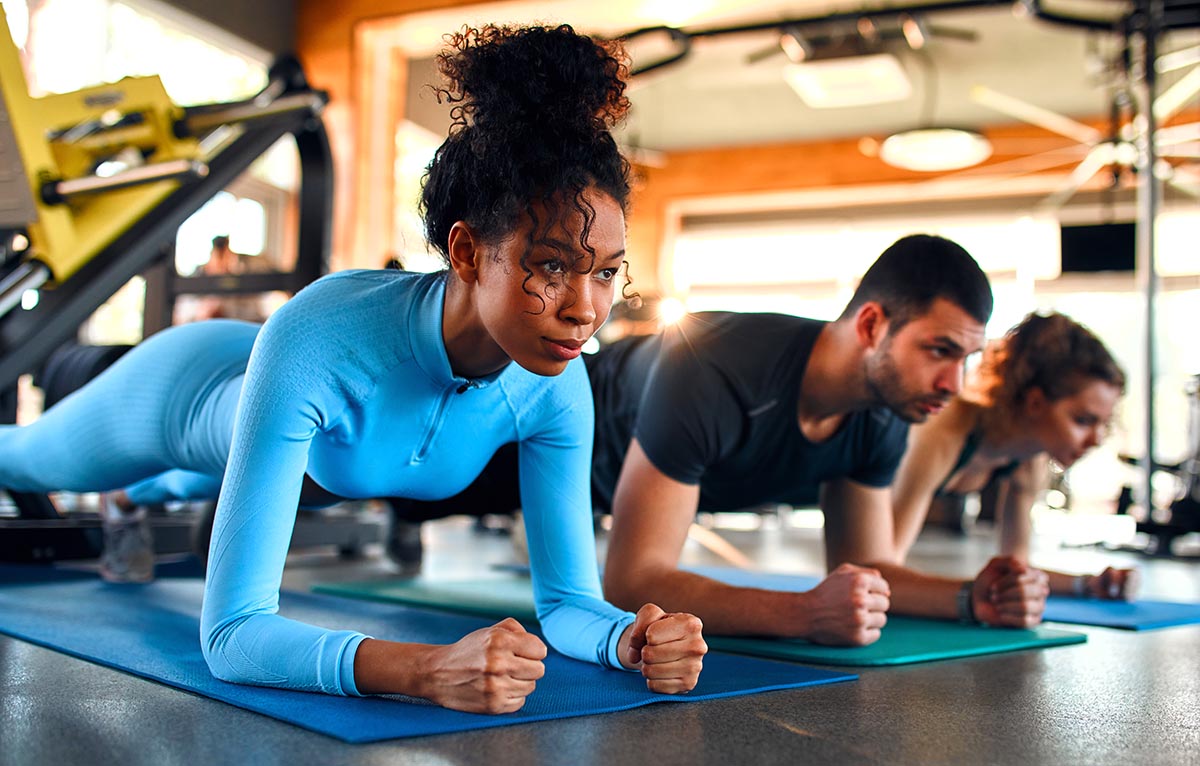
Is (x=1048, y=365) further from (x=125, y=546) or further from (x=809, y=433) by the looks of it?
(x=125, y=546)

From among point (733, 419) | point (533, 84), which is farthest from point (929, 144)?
point (533, 84)

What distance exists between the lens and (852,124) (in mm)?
9633

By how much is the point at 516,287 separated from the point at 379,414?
32cm

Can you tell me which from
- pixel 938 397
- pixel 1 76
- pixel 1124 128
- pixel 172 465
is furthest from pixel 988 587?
pixel 1124 128

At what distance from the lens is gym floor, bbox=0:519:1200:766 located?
1024mm

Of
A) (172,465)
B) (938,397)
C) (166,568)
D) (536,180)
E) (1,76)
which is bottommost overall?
(166,568)

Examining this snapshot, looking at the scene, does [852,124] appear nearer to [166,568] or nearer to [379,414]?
[166,568]

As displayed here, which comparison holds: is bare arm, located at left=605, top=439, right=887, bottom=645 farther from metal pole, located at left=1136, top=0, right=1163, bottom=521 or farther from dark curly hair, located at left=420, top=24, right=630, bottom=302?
metal pole, located at left=1136, top=0, right=1163, bottom=521

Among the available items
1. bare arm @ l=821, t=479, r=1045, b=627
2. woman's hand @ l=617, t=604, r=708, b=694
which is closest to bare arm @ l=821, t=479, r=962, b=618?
bare arm @ l=821, t=479, r=1045, b=627

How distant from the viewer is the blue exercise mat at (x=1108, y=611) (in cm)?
216

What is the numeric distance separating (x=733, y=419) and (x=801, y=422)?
0.48 feet

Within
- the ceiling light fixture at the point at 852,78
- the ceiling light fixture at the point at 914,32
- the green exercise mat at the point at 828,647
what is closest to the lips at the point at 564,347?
the green exercise mat at the point at 828,647

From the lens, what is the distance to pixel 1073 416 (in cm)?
237

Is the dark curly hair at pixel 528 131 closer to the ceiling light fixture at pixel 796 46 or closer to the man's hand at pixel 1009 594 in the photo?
the man's hand at pixel 1009 594
